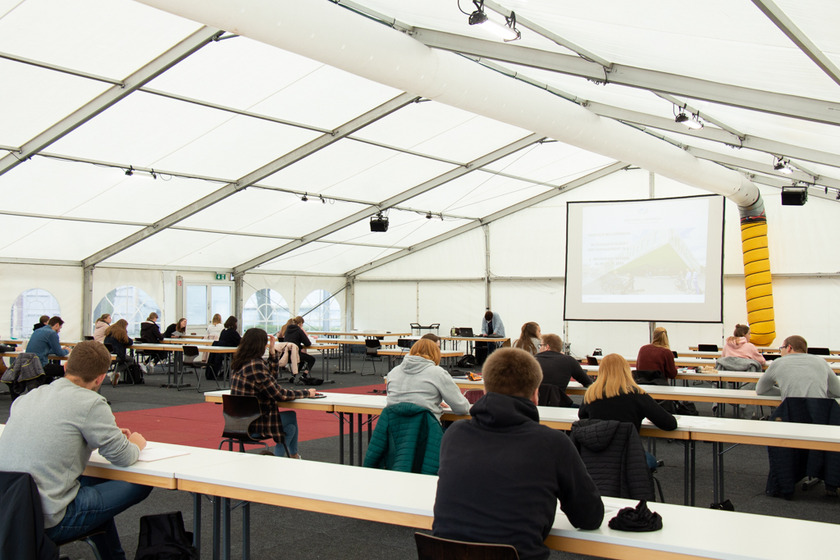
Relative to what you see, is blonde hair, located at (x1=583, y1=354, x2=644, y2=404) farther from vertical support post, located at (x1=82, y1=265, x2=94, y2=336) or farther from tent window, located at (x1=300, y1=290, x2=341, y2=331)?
tent window, located at (x1=300, y1=290, x2=341, y2=331)

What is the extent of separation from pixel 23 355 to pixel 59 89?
359 centimetres

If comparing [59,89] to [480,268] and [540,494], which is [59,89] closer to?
[540,494]

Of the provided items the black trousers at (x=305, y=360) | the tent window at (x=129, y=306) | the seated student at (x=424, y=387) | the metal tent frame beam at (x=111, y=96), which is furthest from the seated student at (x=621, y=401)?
the tent window at (x=129, y=306)

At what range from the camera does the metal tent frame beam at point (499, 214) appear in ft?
53.5

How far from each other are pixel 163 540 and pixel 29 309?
1252 cm

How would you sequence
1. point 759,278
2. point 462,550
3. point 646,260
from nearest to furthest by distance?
point 462,550
point 646,260
point 759,278

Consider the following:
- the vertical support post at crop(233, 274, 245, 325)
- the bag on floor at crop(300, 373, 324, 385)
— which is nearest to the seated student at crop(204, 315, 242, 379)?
the bag on floor at crop(300, 373, 324, 385)

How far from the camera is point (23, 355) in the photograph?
9336 mm

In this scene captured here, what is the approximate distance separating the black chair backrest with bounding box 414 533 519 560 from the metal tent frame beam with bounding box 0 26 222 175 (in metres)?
7.10

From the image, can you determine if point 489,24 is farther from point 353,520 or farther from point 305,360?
point 305,360

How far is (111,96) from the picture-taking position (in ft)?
28.5

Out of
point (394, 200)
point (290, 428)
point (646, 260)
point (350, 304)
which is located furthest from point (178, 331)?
point (290, 428)

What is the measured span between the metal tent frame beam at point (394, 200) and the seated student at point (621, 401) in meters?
9.42

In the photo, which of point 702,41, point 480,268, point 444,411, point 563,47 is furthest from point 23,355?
point 480,268
